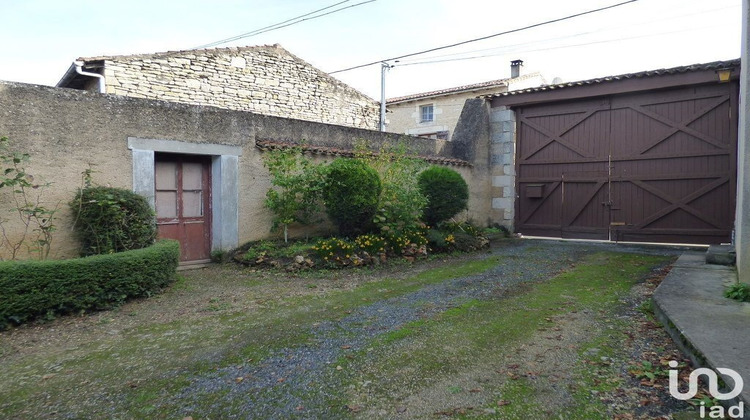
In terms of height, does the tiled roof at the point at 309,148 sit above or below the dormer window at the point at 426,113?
below

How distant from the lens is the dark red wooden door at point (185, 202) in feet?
21.9

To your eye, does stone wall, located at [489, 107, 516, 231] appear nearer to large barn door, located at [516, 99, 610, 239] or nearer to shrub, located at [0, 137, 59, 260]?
large barn door, located at [516, 99, 610, 239]

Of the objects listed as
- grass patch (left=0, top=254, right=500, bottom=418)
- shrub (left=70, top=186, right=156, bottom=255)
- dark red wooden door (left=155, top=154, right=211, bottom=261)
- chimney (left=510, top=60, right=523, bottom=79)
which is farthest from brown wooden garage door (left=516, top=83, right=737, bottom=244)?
chimney (left=510, top=60, right=523, bottom=79)

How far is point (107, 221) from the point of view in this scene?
543 cm

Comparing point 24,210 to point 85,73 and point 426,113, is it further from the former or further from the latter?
point 426,113

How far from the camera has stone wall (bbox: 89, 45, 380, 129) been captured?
430 inches

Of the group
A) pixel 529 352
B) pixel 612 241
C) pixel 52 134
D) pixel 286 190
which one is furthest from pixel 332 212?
pixel 612 241

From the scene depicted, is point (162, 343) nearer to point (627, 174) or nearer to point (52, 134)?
point (52, 134)

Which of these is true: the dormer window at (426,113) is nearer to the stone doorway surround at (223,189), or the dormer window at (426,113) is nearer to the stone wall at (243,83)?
the stone wall at (243,83)

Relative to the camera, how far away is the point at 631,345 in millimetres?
3350

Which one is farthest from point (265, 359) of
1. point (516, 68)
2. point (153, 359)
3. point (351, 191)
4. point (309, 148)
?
point (516, 68)

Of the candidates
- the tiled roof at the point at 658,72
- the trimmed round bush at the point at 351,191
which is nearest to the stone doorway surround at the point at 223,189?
the trimmed round bush at the point at 351,191

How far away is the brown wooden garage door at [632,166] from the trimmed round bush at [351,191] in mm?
5016

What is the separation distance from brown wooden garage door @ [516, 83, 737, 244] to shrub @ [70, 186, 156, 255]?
846 cm
